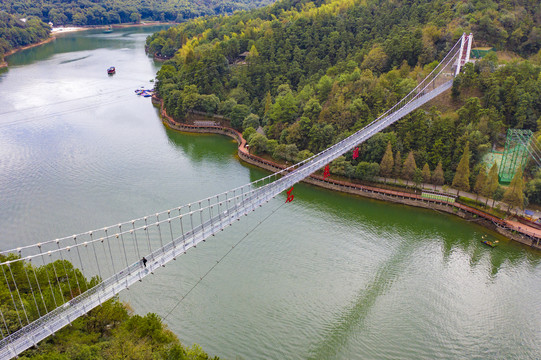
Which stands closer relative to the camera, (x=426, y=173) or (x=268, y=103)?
(x=426, y=173)

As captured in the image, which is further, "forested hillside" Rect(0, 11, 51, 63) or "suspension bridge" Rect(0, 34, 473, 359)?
"forested hillside" Rect(0, 11, 51, 63)

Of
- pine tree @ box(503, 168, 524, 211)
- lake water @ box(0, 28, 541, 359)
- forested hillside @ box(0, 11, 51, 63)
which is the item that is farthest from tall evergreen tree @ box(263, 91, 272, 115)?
forested hillside @ box(0, 11, 51, 63)

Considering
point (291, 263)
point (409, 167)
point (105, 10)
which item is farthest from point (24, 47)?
point (291, 263)

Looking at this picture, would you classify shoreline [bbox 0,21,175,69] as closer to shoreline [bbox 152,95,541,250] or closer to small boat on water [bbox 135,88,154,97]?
small boat on water [bbox 135,88,154,97]

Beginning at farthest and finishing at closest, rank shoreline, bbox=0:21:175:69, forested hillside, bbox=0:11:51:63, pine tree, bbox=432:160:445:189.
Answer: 1. shoreline, bbox=0:21:175:69
2. forested hillside, bbox=0:11:51:63
3. pine tree, bbox=432:160:445:189

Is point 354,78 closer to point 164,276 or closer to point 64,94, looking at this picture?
point 164,276

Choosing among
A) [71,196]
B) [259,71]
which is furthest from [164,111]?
[71,196]

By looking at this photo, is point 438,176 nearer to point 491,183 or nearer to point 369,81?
point 491,183
